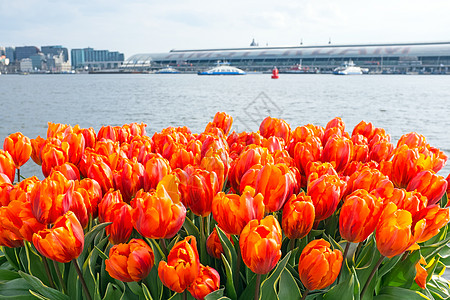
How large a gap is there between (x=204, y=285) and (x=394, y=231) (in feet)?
1.61

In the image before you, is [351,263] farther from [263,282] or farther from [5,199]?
[5,199]

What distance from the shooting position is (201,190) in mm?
1268

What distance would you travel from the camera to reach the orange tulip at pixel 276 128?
2367mm

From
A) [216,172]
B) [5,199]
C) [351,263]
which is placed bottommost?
[351,263]

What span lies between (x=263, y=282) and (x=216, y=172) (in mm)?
350

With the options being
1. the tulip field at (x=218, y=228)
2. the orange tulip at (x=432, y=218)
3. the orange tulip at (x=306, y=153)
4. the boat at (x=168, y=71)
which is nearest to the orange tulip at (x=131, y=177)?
the tulip field at (x=218, y=228)

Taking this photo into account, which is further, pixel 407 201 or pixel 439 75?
pixel 439 75

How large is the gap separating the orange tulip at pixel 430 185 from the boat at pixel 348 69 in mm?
89268

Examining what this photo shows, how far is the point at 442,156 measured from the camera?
1868 millimetres

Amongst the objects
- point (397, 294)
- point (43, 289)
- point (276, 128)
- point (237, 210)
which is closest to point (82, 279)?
A: point (43, 289)

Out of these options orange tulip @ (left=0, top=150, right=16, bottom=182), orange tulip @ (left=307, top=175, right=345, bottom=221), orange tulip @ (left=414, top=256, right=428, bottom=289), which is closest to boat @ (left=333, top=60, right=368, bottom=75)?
orange tulip @ (left=414, top=256, right=428, bottom=289)

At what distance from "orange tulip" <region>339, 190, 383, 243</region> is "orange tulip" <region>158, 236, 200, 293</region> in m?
0.39

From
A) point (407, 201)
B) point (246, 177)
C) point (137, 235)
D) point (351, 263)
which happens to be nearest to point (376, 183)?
point (407, 201)

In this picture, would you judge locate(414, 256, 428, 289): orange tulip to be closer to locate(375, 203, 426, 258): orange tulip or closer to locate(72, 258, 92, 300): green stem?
locate(375, 203, 426, 258): orange tulip
